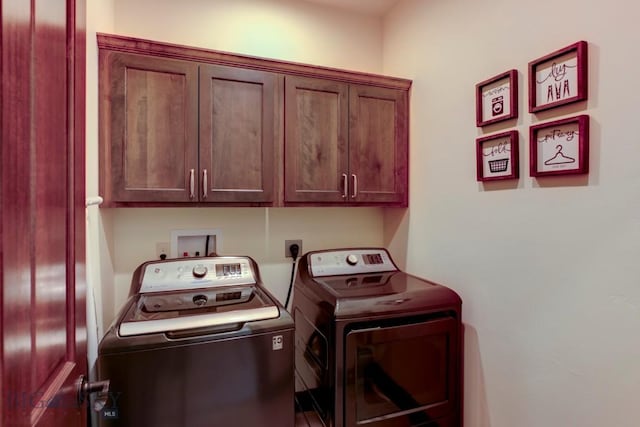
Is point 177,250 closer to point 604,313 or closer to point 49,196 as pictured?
point 49,196

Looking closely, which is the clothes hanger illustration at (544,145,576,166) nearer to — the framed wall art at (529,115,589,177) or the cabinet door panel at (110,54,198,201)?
the framed wall art at (529,115,589,177)

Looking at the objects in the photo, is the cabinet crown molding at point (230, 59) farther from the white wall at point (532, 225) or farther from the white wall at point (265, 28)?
the white wall at point (265, 28)

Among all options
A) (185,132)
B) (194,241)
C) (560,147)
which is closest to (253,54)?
(185,132)

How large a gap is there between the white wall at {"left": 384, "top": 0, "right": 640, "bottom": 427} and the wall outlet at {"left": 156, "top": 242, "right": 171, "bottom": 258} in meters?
1.41

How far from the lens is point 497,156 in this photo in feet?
4.73

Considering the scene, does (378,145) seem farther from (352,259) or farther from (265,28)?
(265,28)

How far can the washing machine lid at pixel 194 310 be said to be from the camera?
1162 millimetres

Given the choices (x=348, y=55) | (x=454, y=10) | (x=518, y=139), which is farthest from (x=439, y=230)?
(x=348, y=55)

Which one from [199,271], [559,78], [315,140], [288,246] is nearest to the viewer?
[559,78]

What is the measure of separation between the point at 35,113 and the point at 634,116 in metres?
1.49

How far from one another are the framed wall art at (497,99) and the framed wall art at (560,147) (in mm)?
141

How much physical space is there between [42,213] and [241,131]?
1160 millimetres

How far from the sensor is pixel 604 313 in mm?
1088

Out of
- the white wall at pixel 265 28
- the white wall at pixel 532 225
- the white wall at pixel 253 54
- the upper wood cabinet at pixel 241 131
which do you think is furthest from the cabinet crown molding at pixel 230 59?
the white wall at pixel 265 28
